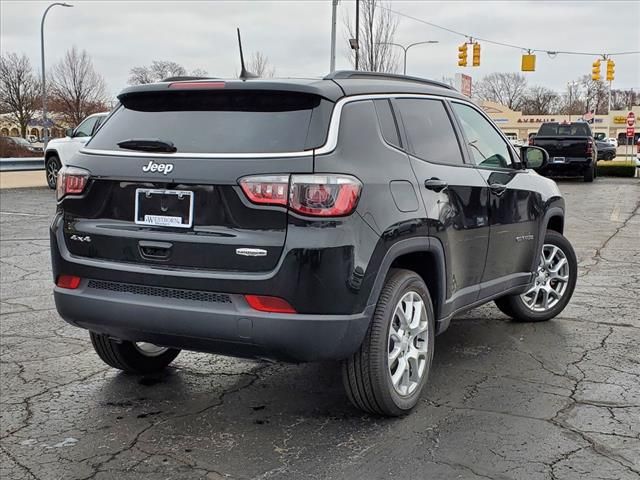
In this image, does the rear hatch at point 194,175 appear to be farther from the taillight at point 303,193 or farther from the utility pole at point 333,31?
the utility pole at point 333,31

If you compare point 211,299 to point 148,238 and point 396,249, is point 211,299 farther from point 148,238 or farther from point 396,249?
point 396,249

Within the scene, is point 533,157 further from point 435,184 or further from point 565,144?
point 565,144

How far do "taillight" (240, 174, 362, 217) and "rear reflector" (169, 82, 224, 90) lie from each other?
645 millimetres

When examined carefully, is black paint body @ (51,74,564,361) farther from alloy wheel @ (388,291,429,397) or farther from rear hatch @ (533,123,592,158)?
rear hatch @ (533,123,592,158)

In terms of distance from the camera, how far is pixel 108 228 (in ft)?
12.4

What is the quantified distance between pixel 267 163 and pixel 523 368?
2.44m

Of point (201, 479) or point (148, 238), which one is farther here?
point (148, 238)

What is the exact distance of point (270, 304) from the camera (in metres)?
3.43

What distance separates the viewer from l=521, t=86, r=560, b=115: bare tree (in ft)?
357

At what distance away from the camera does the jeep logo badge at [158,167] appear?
3631mm

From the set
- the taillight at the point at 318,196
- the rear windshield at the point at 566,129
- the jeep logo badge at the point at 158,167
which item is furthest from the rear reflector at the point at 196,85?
the rear windshield at the point at 566,129

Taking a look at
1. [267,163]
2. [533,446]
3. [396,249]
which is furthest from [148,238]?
[533,446]

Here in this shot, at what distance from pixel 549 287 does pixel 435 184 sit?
2332mm

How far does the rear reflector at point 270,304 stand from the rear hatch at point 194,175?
13 centimetres
